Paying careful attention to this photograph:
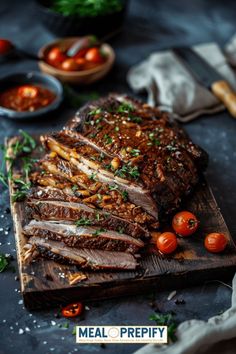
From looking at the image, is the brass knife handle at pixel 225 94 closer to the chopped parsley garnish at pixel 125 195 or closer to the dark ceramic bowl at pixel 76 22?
the dark ceramic bowl at pixel 76 22

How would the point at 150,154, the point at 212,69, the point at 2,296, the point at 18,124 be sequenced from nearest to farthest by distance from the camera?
the point at 2,296 < the point at 150,154 < the point at 18,124 < the point at 212,69

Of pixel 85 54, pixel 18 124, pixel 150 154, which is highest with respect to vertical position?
pixel 150 154

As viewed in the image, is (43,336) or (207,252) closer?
(43,336)

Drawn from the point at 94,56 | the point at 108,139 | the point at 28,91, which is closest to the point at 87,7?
the point at 94,56

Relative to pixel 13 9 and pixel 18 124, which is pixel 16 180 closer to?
pixel 18 124

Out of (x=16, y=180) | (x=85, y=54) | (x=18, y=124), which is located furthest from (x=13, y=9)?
(x=16, y=180)

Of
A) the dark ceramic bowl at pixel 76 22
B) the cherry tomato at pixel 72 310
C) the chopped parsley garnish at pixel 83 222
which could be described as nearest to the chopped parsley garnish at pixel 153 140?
the chopped parsley garnish at pixel 83 222

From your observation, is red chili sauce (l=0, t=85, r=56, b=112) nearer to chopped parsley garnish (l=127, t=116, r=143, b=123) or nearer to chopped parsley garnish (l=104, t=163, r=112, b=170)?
chopped parsley garnish (l=127, t=116, r=143, b=123)
